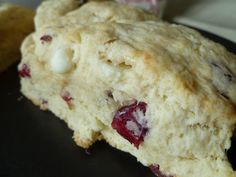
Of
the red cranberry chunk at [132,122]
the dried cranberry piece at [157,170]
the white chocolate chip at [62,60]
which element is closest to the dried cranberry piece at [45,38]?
the white chocolate chip at [62,60]

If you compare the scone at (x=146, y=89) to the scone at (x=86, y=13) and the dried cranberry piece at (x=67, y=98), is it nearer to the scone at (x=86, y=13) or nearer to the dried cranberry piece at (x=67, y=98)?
the dried cranberry piece at (x=67, y=98)

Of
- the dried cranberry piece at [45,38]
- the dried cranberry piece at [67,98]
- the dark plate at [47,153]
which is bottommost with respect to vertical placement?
the dark plate at [47,153]

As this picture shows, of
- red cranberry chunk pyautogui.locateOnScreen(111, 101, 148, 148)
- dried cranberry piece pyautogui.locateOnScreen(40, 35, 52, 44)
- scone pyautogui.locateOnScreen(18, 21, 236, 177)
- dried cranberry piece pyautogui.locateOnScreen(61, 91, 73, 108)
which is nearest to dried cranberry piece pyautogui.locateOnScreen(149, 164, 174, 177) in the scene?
scone pyautogui.locateOnScreen(18, 21, 236, 177)

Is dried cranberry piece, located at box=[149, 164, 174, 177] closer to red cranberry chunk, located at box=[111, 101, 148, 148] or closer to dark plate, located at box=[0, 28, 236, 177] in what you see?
dark plate, located at box=[0, 28, 236, 177]

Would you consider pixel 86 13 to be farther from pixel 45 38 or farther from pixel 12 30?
pixel 12 30

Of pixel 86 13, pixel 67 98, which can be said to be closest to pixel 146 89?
pixel 67 98

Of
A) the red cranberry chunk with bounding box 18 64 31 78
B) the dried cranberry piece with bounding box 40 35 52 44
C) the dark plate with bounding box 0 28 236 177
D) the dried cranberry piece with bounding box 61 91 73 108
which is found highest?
the dried cranberry piece with bounding box 40 35 52 44

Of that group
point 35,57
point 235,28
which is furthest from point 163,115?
point 235,28
